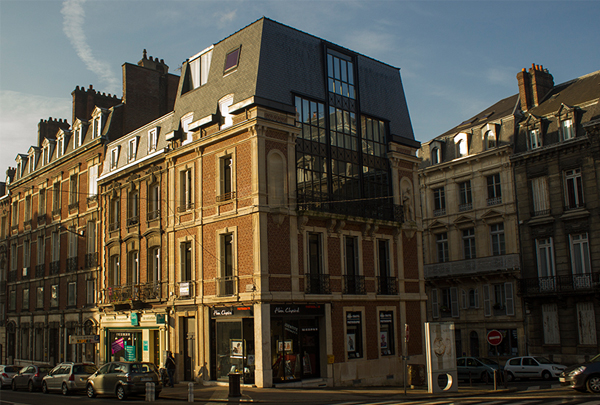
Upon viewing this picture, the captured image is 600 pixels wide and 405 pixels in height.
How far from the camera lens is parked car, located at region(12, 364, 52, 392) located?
28656mm

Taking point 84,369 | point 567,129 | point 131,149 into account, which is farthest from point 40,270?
point 567,129

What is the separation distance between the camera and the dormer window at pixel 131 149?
1335 inches

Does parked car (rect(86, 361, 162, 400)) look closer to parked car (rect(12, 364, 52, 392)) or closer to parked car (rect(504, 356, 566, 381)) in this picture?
parked car (rect(12, 364, 52, 392))

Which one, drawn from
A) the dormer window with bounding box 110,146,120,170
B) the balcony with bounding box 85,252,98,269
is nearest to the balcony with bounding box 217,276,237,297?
the dormer window with bounding box 110,146,120,170

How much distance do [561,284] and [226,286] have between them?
19.8 m

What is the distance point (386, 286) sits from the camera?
29.2m

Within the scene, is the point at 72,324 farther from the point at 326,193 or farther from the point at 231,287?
the point at 326,193

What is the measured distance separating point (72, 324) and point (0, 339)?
15.2 meters

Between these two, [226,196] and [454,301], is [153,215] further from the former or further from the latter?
[454,301]

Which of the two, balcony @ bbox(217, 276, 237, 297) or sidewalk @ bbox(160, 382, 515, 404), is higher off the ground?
balcony @ bbox(217, 276, 237, 297)

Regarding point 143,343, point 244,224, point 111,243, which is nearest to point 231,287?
point 244,224

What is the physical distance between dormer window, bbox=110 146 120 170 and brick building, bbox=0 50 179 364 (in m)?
1.34

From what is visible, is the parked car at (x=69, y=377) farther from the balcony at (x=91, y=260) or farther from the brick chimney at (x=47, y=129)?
the brick chimney at (x=47, y=129)

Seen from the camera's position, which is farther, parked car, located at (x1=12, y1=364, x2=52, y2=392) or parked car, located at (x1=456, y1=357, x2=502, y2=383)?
parked car, located at (x1=456, y1=357, x2=502, y2=383)
